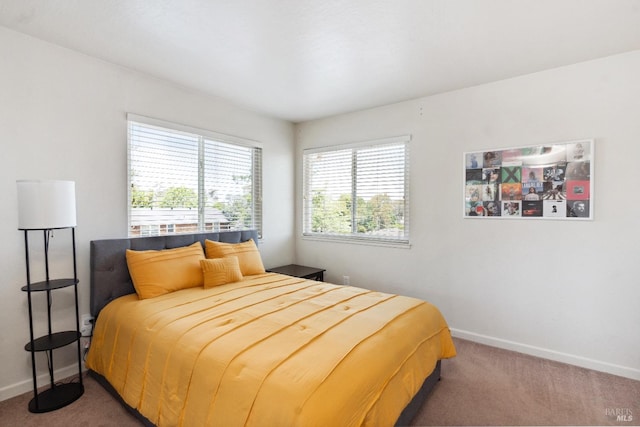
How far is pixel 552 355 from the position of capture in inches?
113

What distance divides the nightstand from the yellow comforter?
51.5 inches

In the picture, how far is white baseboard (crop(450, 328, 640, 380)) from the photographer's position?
8.50 feet

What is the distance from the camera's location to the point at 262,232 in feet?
14.1

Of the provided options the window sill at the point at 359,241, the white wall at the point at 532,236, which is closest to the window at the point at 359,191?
the window sill at the point at 359,241

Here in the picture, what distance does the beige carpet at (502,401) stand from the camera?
6.72 feet

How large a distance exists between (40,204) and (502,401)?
3.42 meters

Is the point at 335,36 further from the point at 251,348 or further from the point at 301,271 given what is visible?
the point at 301,271

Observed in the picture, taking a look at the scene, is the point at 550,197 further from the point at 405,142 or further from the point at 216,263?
the point at 216,263

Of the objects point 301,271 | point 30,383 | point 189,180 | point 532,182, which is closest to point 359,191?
point 301,271

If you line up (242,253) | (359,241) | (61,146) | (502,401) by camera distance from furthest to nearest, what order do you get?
(359,241), (242,253), (61,146), (502,401)

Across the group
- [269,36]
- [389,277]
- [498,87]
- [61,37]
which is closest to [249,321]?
[269,36]

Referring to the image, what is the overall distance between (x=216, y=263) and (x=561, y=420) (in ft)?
9.20

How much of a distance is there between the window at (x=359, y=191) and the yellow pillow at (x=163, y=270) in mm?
1990

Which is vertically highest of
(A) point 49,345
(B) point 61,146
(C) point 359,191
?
(B) point 61,146
